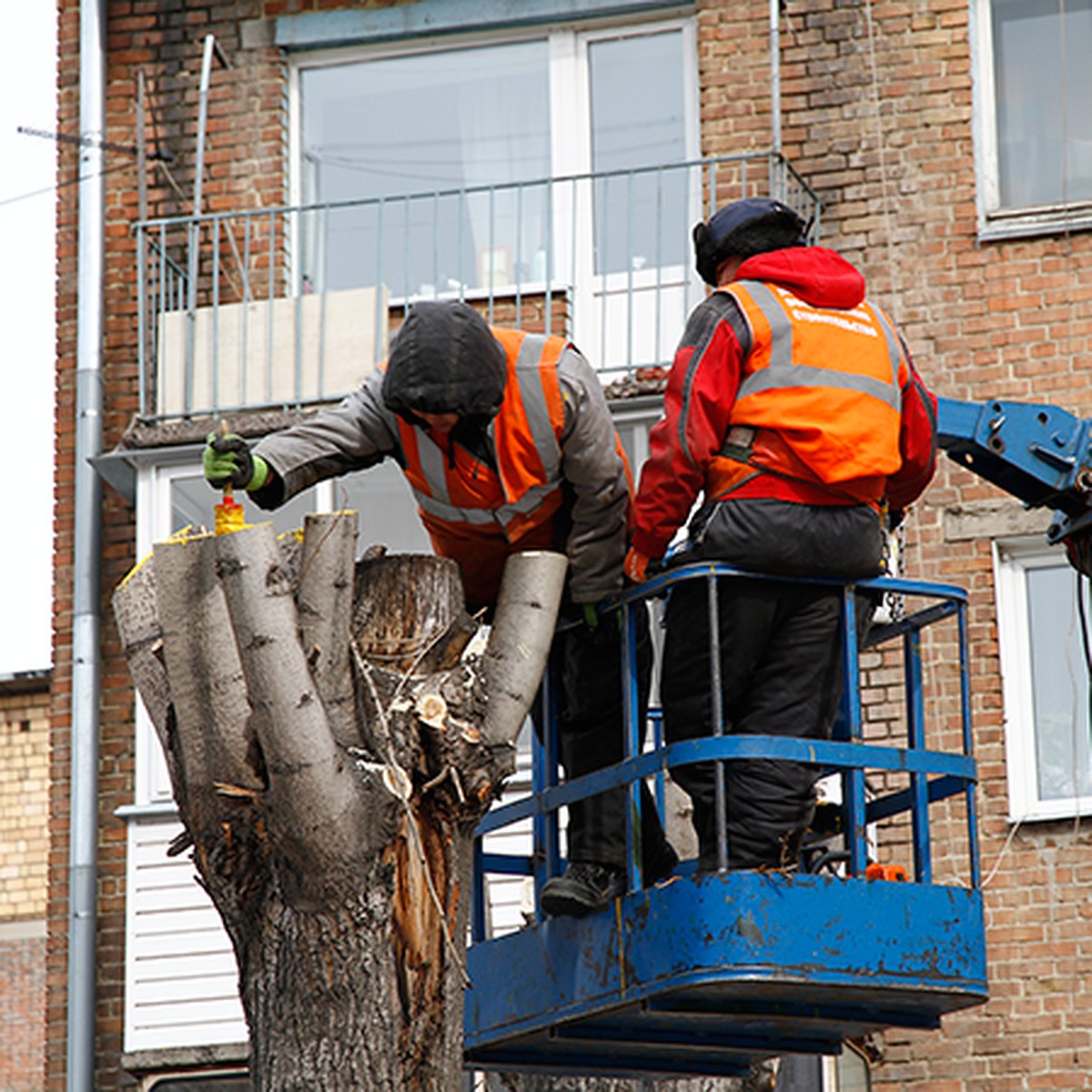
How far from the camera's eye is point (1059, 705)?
13.3 metres

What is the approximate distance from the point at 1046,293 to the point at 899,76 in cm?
156

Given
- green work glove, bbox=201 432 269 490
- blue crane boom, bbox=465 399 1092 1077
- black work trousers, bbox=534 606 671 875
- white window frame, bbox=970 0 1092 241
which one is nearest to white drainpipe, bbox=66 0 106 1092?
white window frame, bbox=970 0 1092 241

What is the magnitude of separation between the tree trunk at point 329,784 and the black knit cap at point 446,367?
1.63 ft

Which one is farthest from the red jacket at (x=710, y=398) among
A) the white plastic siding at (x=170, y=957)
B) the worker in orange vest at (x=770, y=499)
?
the white plastic siding at (x=170, y=957)

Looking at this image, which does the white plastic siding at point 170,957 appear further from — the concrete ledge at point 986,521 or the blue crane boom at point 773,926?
the blue crane boom at point 773,926

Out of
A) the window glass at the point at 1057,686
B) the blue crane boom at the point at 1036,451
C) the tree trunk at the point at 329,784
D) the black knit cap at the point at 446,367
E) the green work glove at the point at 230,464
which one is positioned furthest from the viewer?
the window glass at the point at 1057,686

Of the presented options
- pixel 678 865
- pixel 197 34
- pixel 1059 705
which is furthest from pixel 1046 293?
pixel 678 865

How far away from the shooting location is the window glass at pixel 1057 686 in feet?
43.4

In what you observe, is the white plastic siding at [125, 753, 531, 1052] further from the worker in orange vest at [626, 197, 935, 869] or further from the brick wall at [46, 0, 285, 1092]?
the worker in orange vest at [626, 197, 935, 869]

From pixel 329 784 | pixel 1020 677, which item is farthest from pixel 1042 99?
pixel 329 784

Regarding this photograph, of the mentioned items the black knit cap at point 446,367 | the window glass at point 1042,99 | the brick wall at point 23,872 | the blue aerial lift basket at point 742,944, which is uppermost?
the window glass at point 1042,99

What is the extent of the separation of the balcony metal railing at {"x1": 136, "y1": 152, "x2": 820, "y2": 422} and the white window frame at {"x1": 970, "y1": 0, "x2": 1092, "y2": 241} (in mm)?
970

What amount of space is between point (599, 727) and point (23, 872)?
19860 millimetres

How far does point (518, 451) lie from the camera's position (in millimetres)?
7004
